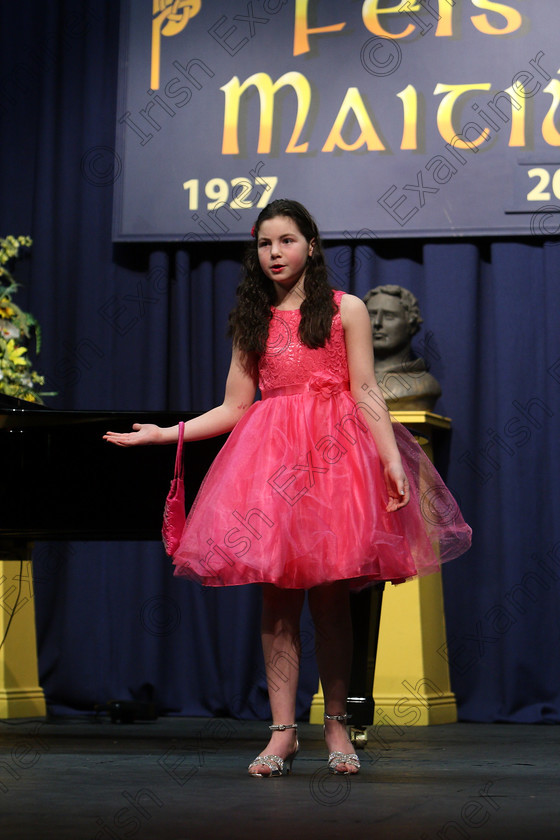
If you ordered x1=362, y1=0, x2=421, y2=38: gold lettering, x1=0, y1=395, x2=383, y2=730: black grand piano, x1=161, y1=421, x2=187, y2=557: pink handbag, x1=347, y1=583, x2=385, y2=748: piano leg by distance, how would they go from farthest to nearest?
x1=362, y1=0, x2=421, y2=38: gold lettering → x1=347, y1=583, x2=385, y2=748: piano leg → x1=0, y1=395, x2=383, y2=730: black grand piano → x1=161, y1=421, x2=187, y2=557: pink handbag

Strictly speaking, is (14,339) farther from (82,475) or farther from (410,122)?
(410,122)

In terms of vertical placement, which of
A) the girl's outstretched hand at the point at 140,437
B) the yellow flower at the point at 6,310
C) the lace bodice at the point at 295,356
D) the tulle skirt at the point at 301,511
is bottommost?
the tulle skirt at the point at 301,511

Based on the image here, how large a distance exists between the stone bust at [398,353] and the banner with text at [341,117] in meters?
0.33

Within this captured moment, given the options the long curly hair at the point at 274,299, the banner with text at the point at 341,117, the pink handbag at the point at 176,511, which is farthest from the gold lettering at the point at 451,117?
the pink handbag at the point at 176,511

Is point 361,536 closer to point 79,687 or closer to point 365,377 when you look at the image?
point 365,377

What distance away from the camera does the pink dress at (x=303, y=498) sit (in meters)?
2.22

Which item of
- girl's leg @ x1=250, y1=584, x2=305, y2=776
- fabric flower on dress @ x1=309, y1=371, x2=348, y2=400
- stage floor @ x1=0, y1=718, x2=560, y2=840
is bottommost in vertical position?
stage floor @ x1=0, y1=718, x2=560, y2=840

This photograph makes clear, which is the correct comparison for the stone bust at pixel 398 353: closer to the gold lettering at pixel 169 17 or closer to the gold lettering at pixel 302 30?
the gold lettering at pixel 302 30

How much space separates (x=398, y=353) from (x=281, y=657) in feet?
6.23

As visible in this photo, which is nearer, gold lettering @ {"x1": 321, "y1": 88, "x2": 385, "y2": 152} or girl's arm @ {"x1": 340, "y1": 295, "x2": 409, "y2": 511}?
girl's arm @ {"x1": 340, "y1": 295, "x2": 409, "y2": 511}

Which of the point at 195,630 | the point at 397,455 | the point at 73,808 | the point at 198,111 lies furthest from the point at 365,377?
the point at 198,111

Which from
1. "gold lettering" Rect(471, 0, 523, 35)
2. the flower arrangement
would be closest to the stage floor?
the flower arrangement

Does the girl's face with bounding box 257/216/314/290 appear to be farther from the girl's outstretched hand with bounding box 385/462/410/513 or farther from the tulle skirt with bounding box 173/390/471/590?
the girl's outstretched hand with bounding box 385/462/410/513

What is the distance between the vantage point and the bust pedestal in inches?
149
